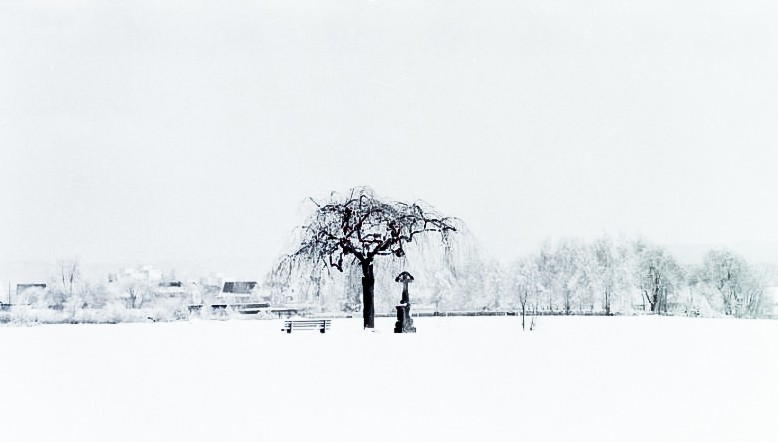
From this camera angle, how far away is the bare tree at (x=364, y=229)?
918 inches

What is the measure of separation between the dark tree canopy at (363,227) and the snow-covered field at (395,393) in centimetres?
505

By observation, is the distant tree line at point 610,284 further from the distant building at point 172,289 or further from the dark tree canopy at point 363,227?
the distant building at point 172,289

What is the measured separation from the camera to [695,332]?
24641mm

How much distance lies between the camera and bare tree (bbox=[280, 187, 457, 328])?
2333 centimetres

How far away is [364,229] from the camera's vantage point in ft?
77.9

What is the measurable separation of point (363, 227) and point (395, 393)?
43.3 feet

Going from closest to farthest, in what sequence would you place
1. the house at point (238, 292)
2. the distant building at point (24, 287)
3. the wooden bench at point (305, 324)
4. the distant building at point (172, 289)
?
the wooden bench at point (305, 324) < the distant building at point (24, 287) < the house at point (238, 292) < the distant building at point (172, 289)

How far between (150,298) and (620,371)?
65340 millimetres

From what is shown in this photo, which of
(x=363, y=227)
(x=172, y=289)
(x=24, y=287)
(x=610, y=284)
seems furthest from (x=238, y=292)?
(x=363, y=227)

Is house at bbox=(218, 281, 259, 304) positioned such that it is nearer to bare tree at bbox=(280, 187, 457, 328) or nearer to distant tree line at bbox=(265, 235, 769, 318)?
distant tree line at bbox=(265, 235, 769, 318)

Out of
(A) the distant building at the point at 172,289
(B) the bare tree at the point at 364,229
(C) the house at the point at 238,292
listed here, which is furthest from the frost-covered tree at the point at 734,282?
(A) the distant building at the point at 172,289

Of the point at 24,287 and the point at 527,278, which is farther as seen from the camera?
the point at 24,287

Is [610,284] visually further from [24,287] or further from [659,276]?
[24,287]

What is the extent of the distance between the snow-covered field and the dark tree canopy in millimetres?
5048
